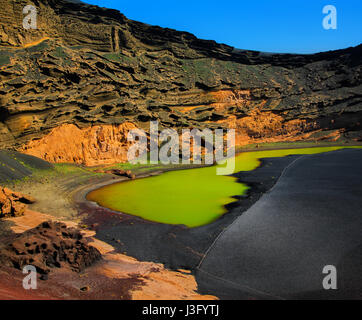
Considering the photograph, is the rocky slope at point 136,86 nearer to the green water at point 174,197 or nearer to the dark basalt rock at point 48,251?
the green water at point 174,197

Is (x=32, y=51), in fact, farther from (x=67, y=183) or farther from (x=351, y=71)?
(x=351, y=71)

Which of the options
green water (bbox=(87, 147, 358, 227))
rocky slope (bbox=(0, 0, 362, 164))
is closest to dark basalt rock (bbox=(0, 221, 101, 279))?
green water (bbox=(87, 147, 358, 227))

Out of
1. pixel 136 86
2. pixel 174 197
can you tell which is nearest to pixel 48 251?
pixel 174 197

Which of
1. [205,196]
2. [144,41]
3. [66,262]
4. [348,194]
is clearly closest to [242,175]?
[205,196]

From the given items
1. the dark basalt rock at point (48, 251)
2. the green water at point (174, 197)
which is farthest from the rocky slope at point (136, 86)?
the dark basalt rock at point (48, 251)

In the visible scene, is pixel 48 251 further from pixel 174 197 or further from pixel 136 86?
pixel 136 86

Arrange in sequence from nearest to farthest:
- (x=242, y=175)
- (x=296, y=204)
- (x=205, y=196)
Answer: (x=296, y=204)
(x=205, y=196)
(x=242, y=175)

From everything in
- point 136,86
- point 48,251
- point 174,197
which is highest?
point 136,86
